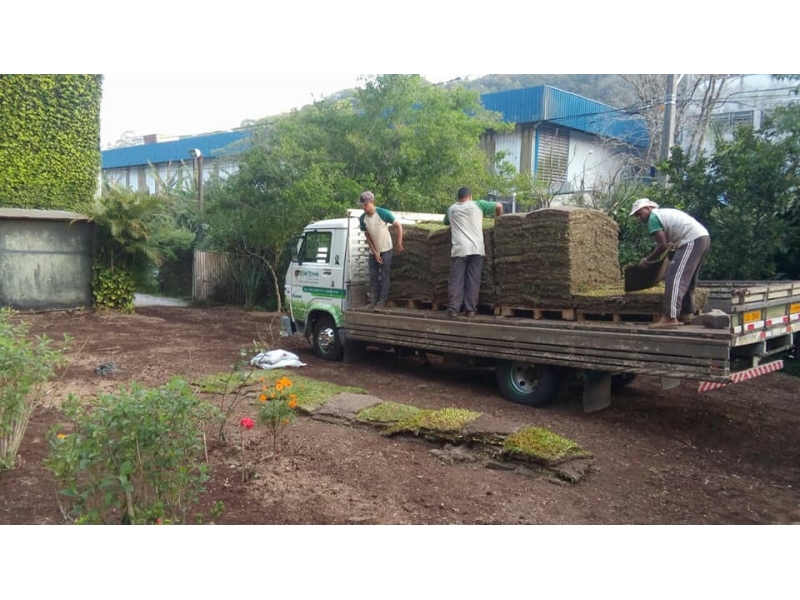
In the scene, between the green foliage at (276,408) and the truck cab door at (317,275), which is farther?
the truck cab door at (317,275)

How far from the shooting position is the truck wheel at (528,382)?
24.7 ft

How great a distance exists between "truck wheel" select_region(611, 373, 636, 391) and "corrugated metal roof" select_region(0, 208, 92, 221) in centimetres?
1373

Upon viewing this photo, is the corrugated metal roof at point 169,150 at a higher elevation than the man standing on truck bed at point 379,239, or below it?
higher

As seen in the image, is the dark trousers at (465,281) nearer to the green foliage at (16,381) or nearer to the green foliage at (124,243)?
the green foliage at (16,381)

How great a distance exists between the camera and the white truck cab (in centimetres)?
1015

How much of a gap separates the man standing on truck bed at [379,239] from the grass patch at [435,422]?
345 centimetres

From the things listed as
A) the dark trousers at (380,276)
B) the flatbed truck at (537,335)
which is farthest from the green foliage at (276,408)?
the dark trousers at (380,276)

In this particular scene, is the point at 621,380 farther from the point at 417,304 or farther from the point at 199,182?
the point at 199,182

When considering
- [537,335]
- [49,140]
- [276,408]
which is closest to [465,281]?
[537,335]

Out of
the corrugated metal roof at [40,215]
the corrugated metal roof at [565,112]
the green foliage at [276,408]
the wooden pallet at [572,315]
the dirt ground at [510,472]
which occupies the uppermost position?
the corrugated metal roof at [565,112]

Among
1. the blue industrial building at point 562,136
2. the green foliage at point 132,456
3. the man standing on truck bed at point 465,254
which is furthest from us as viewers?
the blue industrial building at point 562,136

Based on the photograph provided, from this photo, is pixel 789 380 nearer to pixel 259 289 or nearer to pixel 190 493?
pixel 190 493

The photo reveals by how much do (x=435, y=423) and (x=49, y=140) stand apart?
51.8 feet

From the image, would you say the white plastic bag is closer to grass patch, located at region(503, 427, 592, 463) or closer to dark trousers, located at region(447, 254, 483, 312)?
dark trousers, located at region(447, 254, 483, 312)
